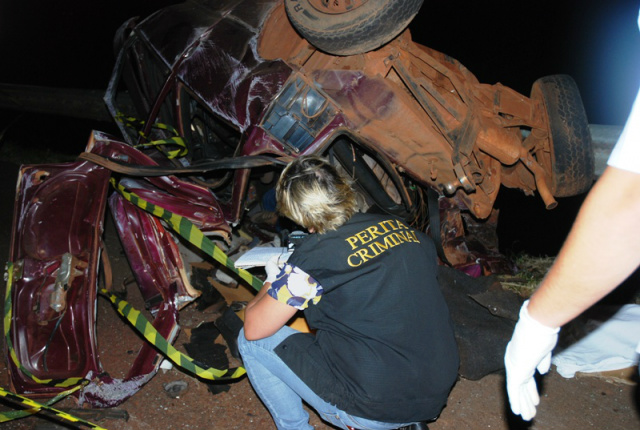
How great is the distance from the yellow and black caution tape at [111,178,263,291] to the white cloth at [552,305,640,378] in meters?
1.93

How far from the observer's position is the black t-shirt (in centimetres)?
178

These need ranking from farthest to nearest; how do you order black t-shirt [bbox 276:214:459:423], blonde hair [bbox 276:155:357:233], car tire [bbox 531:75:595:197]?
car tire [bbox 531:75:595:197] < blonde hair [bbox 276:155:357:233] < black t-shirt [bbox 276:214:459:423]

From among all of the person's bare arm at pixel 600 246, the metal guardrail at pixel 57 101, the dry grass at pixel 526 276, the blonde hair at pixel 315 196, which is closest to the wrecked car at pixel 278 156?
the dry grass at pixel 526 276

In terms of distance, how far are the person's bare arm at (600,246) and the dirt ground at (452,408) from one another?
163 cm

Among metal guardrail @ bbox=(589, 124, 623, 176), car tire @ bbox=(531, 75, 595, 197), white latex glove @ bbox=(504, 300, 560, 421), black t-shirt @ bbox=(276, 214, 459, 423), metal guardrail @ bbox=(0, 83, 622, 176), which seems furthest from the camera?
metal guardrail @ bbox=(0, 83, 622, 176)

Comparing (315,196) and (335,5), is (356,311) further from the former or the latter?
(335,5)

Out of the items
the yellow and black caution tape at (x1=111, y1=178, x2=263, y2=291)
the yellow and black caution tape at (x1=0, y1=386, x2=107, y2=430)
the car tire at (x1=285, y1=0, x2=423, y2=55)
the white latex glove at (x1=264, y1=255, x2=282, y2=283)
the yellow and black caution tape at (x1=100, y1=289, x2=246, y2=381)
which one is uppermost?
the car tire at (x1=285, y1=0, x2=423, y2=55)

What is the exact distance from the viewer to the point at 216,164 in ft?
10.0

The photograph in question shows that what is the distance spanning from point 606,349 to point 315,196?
2113mm

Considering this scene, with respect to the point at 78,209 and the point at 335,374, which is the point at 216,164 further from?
the point at 335,374

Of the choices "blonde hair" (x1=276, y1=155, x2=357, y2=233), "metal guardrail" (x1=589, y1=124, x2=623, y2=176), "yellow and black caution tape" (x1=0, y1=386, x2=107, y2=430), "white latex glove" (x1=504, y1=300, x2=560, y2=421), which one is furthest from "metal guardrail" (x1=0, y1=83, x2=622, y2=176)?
"white latex glove" (x1=504, y1=300, x2=560, y2=421)

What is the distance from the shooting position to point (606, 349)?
281cm

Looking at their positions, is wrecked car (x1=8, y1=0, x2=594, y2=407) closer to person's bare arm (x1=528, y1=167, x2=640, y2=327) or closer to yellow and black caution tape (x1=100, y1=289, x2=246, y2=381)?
yellow and black caution tape (x1=100, y1=289, x2=246, y2=381)

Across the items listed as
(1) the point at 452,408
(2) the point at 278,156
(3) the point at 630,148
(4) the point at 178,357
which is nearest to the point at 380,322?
(3) the point at 630,148
